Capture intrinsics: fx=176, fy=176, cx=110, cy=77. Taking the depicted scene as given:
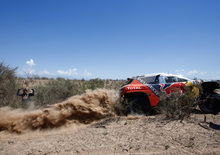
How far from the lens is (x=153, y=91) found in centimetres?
696

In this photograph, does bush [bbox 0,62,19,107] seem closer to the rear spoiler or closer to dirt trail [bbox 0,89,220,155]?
dirt trail [bbox 0,89,220,155]

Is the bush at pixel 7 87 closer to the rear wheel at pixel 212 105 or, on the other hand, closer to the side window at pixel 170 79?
the side window at pixel 170 79

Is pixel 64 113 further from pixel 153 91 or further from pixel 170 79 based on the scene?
pixel 170 79

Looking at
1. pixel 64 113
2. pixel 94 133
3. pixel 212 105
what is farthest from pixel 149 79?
pixel 64 113

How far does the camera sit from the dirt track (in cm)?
385

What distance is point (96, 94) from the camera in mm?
6684

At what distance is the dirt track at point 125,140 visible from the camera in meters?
3.85

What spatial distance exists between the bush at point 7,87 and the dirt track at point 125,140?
376 centimetres

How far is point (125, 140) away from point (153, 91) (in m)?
3.14

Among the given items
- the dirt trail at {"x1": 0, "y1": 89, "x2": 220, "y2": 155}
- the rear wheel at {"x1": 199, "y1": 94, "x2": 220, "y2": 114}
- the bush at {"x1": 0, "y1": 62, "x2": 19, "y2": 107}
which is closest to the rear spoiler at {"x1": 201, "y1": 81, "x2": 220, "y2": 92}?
the rear wheel at {"x1": 199, "y1": 94, "x2": 220, "y2": 114}

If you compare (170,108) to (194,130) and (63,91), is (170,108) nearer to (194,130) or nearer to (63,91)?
(194,130)

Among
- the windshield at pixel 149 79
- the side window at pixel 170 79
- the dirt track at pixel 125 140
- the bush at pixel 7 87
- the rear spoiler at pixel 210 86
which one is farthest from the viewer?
the bush at pixel 7 87

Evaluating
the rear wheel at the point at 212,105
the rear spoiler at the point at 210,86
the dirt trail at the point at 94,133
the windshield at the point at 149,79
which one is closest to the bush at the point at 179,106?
the dirt trail at the point at 94,133

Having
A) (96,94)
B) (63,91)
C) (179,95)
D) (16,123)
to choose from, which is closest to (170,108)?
(179,95)
